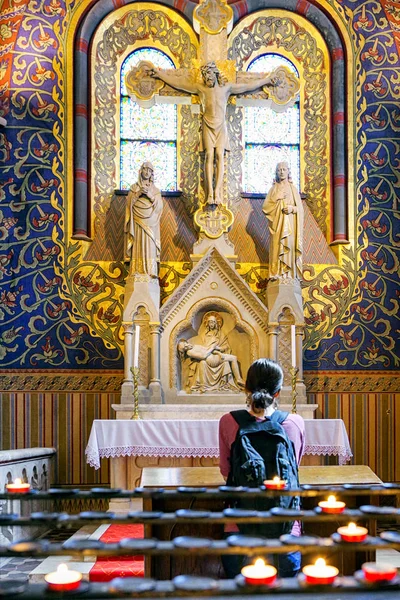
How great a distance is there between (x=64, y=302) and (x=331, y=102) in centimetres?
426

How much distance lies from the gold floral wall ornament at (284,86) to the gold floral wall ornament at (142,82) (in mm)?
1367

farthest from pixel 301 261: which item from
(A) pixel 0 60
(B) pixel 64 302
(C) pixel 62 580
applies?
(C) pixel 62 580

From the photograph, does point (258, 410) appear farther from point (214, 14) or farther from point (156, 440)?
point (214, 14)

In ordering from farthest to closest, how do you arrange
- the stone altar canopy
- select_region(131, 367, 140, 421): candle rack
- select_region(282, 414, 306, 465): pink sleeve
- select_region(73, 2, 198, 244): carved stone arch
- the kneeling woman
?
select_region(73, 2, 198, 244): carved stone arch, the stone altar canopy, select_region(131, 367, 140, 421): candle rack, select_region(282, 414, 306, 465): pink sleeve, the kneeling woman

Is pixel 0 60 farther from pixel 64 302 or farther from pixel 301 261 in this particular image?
pixel 301 261

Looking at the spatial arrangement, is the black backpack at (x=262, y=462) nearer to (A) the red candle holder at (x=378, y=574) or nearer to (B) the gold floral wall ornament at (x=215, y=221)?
(A) the red candle holder at (x=378, y=574)

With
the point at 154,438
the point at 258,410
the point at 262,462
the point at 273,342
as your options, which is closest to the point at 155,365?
the point at 273,342

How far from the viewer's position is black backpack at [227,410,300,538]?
3.21 metres

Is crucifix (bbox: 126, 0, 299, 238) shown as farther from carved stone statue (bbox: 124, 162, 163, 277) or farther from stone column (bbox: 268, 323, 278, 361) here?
stone column (bbox: 268, 323, 278, 361)

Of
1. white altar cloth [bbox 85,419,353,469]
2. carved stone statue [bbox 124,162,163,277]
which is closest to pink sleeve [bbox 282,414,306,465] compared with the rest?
white altar cloth [bbox 85,419,353,469]

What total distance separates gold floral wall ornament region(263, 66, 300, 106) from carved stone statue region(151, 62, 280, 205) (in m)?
0.05

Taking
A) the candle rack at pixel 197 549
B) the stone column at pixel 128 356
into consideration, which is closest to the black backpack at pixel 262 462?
the candle rack at pixel 197 549

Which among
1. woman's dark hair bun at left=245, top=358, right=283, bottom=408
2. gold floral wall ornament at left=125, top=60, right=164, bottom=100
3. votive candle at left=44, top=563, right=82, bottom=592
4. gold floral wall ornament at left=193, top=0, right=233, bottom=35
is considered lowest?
votive candle at left=44, top=563, right=82, bottom=592

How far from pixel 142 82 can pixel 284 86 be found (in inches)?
65.1
